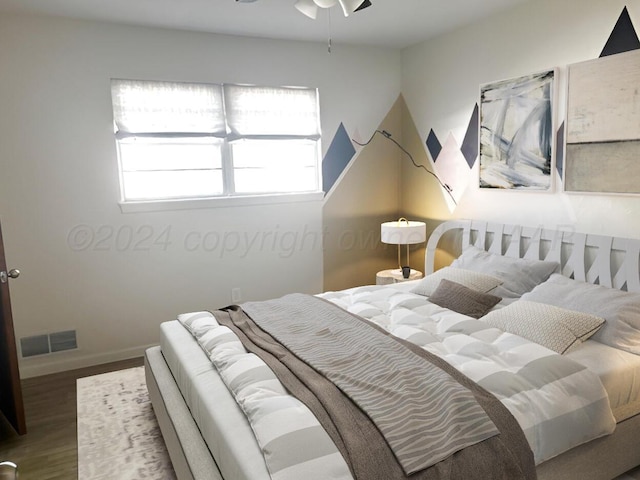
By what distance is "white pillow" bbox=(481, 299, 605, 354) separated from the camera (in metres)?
2.32

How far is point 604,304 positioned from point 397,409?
1460 millimetres

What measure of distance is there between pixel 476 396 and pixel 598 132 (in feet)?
6.39

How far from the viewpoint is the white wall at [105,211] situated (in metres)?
3.34

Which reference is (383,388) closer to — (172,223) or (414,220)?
(172,223)

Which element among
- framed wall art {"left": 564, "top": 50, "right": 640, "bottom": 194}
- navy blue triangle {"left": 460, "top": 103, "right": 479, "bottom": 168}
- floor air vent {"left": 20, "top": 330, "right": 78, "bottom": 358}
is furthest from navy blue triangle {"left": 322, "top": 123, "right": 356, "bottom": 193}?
floor air vent {"left": 20, "top": 330, "right": 78, "bottom": 358}

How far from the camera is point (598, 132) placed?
9.44 ft

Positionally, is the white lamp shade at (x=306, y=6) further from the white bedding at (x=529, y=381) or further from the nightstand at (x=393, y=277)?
the nightstand at (x=393, y=277)

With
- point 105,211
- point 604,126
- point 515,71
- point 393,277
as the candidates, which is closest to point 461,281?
point 393,277

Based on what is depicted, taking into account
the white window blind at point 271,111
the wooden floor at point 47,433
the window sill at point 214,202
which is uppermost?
the white window blind at point 271,111

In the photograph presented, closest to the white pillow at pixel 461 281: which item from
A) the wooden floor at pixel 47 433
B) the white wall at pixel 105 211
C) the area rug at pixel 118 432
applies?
the white wall at pixel 105 211

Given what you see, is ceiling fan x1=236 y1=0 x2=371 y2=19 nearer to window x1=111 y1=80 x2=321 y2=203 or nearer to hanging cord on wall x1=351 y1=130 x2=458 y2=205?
window x1=111 y1=80 x2=321 y2=203

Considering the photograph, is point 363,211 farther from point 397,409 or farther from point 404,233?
point 397,409

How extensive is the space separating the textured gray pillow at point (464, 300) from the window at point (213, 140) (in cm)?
180

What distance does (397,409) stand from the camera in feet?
5.64
